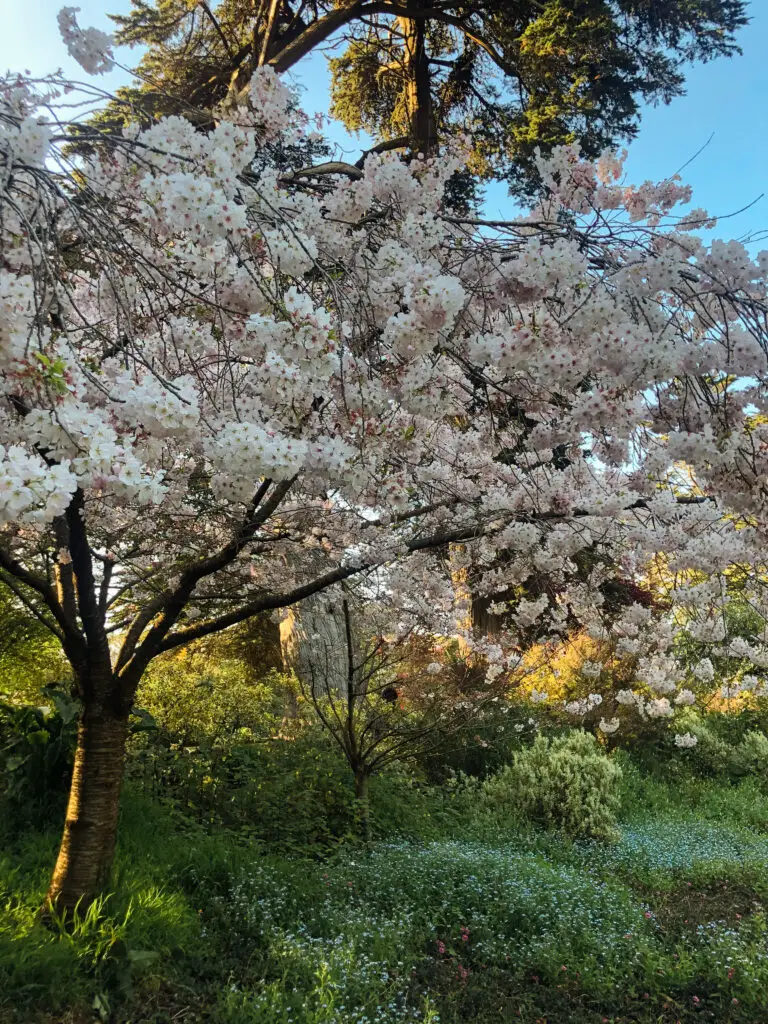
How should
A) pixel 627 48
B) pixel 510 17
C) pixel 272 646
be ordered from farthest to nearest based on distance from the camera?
pixel 272 646 → pixel 510 17 → pixel 627 48

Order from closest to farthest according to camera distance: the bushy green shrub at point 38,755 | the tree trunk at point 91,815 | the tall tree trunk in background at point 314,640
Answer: the tree trunk at point 91,815, the bushy green shrub at point 38,755, the tall tree trunk in background at point 314,640

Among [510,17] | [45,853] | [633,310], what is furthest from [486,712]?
[510,17]

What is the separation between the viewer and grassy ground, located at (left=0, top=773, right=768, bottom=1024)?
9.47 ft

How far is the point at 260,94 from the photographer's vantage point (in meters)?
3.56

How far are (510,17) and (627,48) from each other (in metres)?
1.45

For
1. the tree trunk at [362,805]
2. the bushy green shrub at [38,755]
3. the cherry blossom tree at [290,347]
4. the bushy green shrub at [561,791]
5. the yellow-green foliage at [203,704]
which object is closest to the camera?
the cherry blossom tree at [290,347]

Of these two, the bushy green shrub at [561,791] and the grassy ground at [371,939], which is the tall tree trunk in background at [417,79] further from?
the grassy ground at [371,939]

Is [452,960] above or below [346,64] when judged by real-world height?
below

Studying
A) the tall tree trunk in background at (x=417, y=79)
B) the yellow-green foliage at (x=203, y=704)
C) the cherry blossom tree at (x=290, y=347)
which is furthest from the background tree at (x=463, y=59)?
the yellow-green foliage at (x=203, y=704)

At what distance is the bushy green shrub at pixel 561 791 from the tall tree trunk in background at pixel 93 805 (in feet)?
13.3

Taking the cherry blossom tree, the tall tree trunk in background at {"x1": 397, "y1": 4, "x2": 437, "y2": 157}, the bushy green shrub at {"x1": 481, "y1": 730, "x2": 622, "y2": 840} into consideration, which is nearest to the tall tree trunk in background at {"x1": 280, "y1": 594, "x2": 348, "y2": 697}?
the bushy green shrub at {"x1": 481, "y1": 730, "x2": 622, "y2": 840}

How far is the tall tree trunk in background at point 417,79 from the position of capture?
7.93 m

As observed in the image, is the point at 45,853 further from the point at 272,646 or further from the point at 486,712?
the point at 272,646

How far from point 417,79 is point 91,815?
8.49 meters
